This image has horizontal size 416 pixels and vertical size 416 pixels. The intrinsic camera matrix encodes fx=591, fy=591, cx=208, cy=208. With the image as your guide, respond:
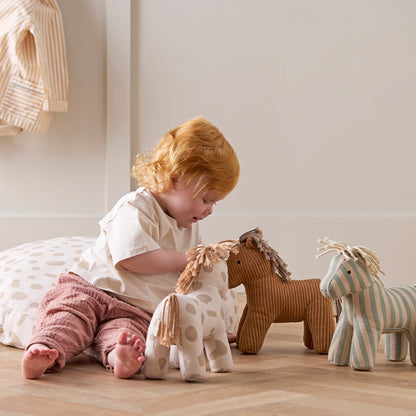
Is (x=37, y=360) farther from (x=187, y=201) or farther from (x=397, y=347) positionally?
(x=397, y=347)

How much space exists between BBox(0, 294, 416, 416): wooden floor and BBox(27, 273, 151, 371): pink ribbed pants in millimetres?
35

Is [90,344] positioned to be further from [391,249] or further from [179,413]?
[391,249]

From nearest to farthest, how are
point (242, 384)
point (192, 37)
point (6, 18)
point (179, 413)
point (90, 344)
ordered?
point (179, 413)
point (242, 384)
point (90, 344)
point (6, 18)
point (192, 37)

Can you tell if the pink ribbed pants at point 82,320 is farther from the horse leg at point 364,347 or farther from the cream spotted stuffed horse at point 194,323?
the horse leg at point 364,347

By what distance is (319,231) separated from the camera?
7.09 feet

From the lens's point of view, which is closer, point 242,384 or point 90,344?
point 242,384

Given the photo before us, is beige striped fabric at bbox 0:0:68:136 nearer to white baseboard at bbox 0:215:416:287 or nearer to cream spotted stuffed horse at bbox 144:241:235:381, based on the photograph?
white baseboard at bbox 0:215:416:287

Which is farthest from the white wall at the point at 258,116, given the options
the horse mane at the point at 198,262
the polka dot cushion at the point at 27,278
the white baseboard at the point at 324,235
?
the horse mane at the point at 198,262

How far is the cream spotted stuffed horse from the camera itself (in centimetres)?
87

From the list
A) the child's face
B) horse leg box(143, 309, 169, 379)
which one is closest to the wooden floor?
horse leg box(143, 309, 169, 379)

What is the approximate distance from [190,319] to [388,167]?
1.47m

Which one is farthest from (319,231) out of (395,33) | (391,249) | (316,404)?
(316,404)

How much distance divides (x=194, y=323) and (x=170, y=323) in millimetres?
37

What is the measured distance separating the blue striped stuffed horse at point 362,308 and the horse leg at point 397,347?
35 mm
